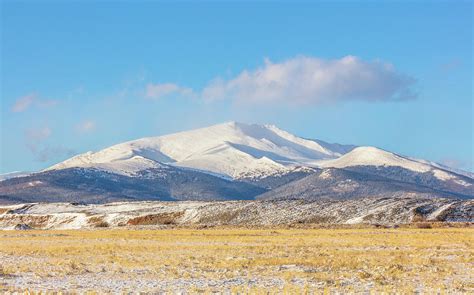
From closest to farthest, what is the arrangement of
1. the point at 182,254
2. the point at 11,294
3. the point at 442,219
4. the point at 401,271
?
the point at 11,294 → the point at 401,271 → the point at 182,254 → the point at 442,219

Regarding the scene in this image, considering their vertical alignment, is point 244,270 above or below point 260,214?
below

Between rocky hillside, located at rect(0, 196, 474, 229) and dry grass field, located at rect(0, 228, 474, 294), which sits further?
rocky hillside, located at rect(0, 196, 474, 229)

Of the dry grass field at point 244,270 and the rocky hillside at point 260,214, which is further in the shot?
the rocky hillside at point 260,214

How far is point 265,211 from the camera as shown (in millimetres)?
132625

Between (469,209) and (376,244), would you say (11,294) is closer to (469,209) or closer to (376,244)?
(376,244)

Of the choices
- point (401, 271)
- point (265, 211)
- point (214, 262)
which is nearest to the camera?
point (401, 271)

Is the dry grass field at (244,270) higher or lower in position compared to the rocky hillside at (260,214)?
lower

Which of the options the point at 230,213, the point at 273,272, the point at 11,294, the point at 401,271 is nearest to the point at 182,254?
the point at 273,272

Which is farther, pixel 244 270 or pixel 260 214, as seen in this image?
pixel 260 214

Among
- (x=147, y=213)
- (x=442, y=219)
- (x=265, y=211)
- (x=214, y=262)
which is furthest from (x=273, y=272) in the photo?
(x=147, y=213)

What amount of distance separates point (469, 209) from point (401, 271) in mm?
88125

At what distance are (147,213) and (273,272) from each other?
104843 millimetres

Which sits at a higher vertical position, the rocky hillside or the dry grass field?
the rocky hillside

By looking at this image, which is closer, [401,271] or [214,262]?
[401,271]
